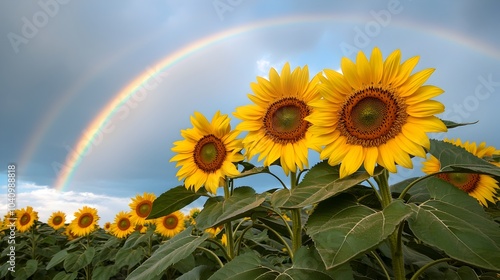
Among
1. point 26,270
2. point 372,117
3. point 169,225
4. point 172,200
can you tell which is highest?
point 26,270

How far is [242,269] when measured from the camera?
1673 millimetres

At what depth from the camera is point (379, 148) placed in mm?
1662

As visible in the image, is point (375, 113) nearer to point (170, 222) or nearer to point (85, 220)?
point (170, 222)

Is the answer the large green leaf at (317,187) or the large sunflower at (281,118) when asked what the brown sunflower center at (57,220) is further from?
the large green leaf at (317,187)

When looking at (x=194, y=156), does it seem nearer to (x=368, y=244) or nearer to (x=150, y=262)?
(x=150, y=262)

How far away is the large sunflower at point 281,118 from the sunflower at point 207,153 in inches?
6.0

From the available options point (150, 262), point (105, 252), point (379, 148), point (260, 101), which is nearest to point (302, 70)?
point (260, 101)

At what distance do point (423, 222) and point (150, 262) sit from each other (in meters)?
1.32

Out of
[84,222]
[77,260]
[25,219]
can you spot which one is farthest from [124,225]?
[25,219]

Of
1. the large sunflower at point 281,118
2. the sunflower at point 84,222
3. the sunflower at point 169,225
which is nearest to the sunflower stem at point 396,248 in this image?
the large sunflower at point 281,118

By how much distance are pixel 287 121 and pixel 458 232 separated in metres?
0.91

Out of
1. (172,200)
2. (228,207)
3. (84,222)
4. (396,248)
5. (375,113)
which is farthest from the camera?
(84,222)

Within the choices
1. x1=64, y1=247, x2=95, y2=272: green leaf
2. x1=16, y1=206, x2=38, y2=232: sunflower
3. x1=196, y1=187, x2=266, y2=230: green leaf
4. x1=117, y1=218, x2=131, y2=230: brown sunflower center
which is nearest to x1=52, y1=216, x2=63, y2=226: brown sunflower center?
x1=16, y1=206, x2=38, y2=232: sunflower

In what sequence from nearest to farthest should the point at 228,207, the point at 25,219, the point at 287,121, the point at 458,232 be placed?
the point at 458,232 → the point at 228,207 → the point at 287,121 → the point at 25,219
